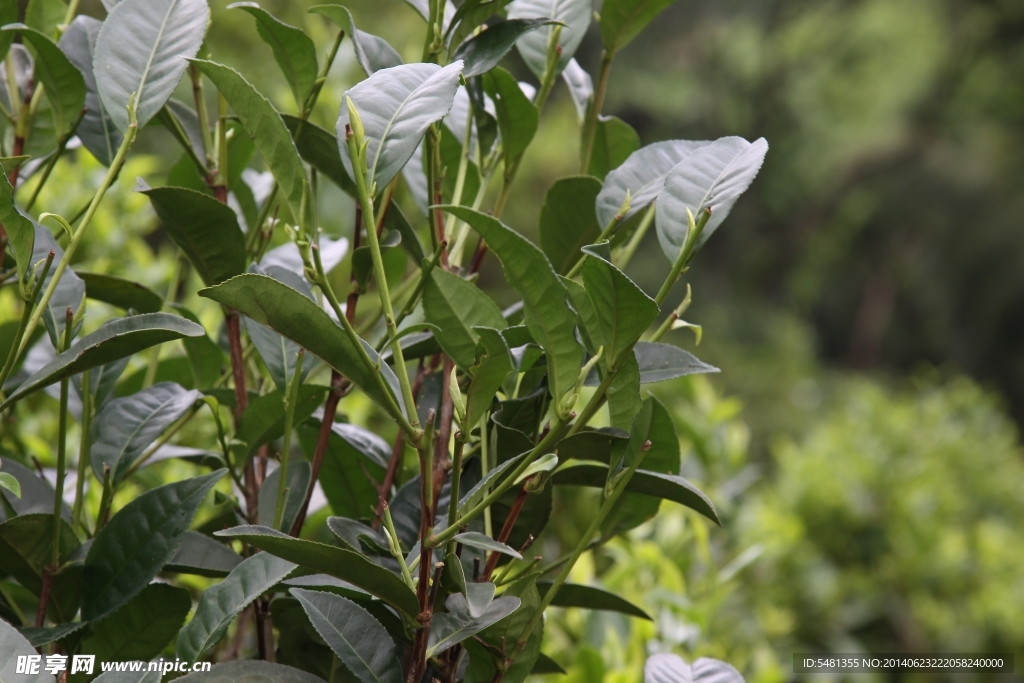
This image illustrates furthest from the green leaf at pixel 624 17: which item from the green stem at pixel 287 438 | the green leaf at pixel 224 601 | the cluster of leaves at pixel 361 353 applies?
the green leaf at pixel 224 601

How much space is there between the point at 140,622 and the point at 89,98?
372 mm

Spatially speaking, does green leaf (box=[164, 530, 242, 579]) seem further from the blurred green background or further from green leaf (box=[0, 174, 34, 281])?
the blurred green background

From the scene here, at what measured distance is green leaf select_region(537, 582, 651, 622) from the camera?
23.2 inches

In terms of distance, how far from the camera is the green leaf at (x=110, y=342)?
43 cm

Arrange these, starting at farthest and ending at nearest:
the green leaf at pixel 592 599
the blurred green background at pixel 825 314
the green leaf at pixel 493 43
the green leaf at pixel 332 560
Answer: the blurred green background at pixel 825 314, the green leaf at pixel 592 599, the green leaf at pixel 493 43, the green leaf at pixel 332 560

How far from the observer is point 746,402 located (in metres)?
7.18

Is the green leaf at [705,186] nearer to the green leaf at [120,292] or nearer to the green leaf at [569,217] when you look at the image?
the green leaf at [569,217]

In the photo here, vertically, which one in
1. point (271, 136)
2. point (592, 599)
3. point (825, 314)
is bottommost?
point (825, 314)

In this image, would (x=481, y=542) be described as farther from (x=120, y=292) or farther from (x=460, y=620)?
(x=120, y=292)

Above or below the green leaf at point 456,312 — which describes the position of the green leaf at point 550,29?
above

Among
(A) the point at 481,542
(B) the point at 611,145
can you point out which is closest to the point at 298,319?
(A) the point at 481,542

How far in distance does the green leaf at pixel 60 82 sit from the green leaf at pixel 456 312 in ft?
0.96

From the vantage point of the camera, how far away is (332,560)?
0.39 meters

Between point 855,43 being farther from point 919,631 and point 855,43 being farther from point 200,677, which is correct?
point 200,677
